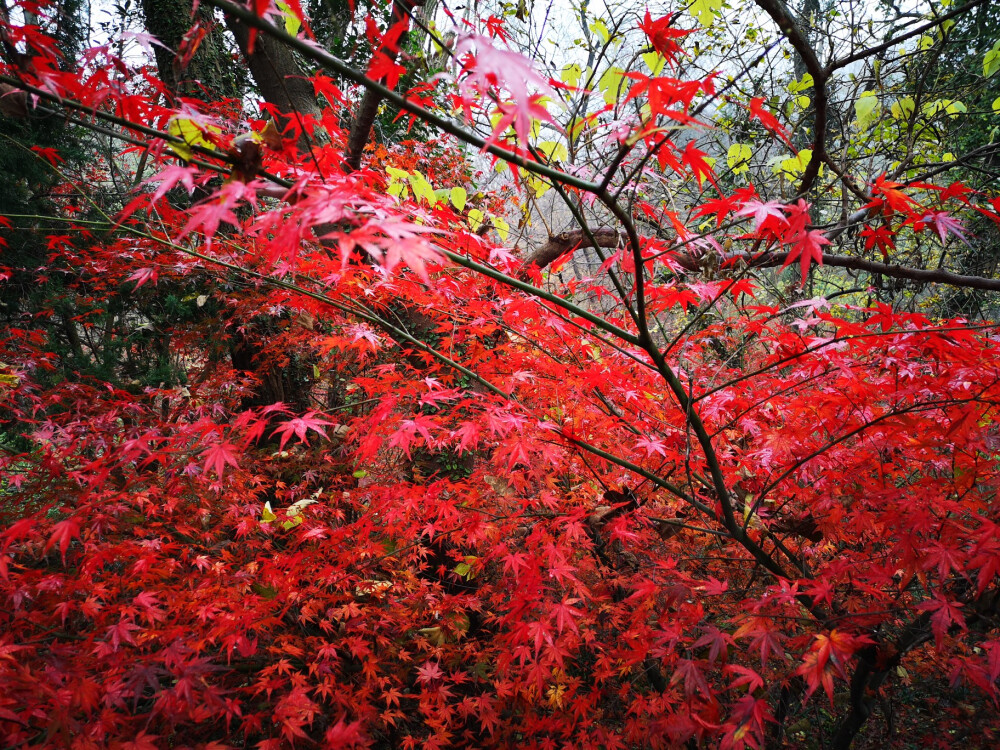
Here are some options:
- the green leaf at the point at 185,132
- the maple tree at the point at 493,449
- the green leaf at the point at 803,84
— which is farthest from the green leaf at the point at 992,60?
the green leaf at the point at 185,132

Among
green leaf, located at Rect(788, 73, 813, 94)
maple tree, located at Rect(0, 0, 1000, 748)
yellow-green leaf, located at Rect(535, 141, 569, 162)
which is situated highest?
green leaf, located at Rect(788, 73, 813, 94)

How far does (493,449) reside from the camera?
12.1 feet

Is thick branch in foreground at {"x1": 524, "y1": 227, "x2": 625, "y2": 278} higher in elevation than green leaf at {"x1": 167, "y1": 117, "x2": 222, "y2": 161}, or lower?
higher

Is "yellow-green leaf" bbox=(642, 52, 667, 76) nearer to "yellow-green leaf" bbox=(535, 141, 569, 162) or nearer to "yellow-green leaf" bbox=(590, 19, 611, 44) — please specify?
"yellow-green leaf" bbox=(590, 19, 611, 44)

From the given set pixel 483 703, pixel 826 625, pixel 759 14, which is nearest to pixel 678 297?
pixel 826 625

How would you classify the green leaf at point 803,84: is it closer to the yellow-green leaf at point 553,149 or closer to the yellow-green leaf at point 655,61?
the yellow-green leaf at point 655,61

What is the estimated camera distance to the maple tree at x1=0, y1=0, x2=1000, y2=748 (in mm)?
1705

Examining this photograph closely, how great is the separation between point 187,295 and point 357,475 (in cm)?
322

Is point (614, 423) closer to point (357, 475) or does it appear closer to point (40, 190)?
point (357, 475)

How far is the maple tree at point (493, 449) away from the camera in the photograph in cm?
171

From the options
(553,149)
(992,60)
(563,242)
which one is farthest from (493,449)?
(992,60)

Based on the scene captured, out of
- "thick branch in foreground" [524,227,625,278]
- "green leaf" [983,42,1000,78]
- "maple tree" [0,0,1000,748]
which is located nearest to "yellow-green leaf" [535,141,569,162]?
"maple tree" [0,0,1000,748]

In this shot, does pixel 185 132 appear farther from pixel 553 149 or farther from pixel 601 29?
pixel 601 29

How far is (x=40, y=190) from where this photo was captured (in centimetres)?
570
